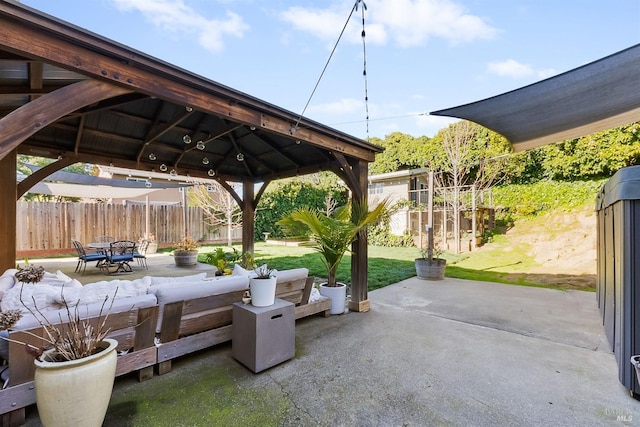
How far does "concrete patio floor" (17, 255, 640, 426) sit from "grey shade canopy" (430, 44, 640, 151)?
2.65m

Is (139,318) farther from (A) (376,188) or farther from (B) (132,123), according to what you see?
(A) (376,188)

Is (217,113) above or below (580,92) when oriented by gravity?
below

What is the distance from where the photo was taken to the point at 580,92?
2881 millimetres

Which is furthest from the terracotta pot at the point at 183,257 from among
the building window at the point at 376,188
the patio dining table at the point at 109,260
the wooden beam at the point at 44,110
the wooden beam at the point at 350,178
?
the building window at the point at 376,188

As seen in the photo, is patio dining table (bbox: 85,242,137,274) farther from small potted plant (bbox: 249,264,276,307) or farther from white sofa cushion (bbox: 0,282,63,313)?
small potted plant (bbox: 249,264,276,307)

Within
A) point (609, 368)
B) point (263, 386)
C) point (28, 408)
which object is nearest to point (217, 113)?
point (263, 386)

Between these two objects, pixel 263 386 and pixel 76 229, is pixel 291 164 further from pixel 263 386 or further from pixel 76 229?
pixel 76 229

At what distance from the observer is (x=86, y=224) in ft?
32.2

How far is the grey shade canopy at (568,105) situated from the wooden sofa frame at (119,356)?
3.92 m

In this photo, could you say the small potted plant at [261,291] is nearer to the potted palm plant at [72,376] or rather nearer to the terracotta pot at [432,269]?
the potted palm plant at [72,376]

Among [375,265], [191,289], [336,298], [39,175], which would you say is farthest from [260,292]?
[375,265]

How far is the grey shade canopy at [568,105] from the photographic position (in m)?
2.53

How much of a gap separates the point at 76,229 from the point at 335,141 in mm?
10325

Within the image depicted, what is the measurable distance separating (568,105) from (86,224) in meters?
12.9
